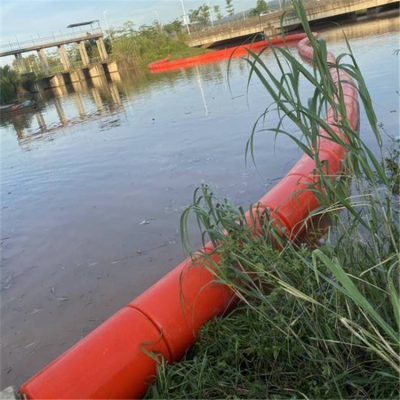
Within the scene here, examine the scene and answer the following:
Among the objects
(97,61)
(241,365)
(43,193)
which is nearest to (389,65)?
(43,193)

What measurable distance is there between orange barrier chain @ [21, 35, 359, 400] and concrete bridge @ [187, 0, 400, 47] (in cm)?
1915

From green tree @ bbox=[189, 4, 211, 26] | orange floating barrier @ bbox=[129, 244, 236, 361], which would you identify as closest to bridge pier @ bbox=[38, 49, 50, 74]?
green tree @ bbox=[189, 4, 211, 26]

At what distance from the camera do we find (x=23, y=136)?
34.7 feet

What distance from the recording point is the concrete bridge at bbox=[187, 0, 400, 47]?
831 inches

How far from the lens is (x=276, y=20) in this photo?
80.0 feet

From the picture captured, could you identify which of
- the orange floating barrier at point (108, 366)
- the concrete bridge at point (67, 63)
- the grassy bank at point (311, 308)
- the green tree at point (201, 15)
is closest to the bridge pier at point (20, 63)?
the concrete bridge at point (67, 63)

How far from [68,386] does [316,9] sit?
25.1m

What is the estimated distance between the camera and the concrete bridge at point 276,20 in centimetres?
2111

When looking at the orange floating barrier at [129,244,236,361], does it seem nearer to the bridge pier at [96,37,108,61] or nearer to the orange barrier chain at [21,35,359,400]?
the orange barrier chain at [21,35,359,400]

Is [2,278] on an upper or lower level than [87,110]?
lower

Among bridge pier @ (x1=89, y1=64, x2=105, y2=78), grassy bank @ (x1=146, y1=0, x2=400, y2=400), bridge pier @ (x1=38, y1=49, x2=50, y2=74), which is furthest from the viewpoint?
bridge pier @ (x1=38, y1=49, x2=50, y2=74)

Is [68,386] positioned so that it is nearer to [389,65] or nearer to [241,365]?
[241,365]

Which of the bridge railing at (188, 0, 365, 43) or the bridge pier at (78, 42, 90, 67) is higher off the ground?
the bridge pier at (78, 42, 90, 67)

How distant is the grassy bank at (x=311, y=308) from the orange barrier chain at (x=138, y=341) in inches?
3.1
